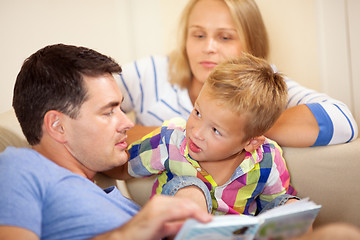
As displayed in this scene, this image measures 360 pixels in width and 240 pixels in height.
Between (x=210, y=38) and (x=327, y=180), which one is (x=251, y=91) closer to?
(x=327, y=180)

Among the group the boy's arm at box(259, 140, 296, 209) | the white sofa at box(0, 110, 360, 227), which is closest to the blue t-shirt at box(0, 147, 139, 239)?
the white sofa at box(0, 110, 360, 227)

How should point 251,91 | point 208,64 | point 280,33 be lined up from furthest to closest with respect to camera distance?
point 280,33 → point 208,64 → point 251,91

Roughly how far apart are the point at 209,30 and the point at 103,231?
3.91ft

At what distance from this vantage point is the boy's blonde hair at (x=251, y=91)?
1.31m

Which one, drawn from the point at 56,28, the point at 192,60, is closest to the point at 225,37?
the point at 192,60

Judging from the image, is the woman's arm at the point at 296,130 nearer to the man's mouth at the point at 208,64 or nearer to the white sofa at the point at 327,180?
the white sofa at the point at 327,180

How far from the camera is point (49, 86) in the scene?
1209mm

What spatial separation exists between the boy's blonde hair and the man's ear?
44 centimetres

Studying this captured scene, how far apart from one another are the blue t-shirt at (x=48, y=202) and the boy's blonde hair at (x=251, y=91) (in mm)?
461

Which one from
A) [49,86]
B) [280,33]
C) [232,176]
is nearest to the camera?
[49,86]

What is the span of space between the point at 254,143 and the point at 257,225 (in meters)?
0.48

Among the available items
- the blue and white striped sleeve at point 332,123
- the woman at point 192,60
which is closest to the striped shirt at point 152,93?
the woman at point 192,60

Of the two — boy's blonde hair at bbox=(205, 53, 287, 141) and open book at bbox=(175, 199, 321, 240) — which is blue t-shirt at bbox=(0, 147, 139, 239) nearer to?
open book at bbox=(175, 199, 321, 240)

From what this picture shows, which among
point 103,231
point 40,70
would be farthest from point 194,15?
point 103,231
